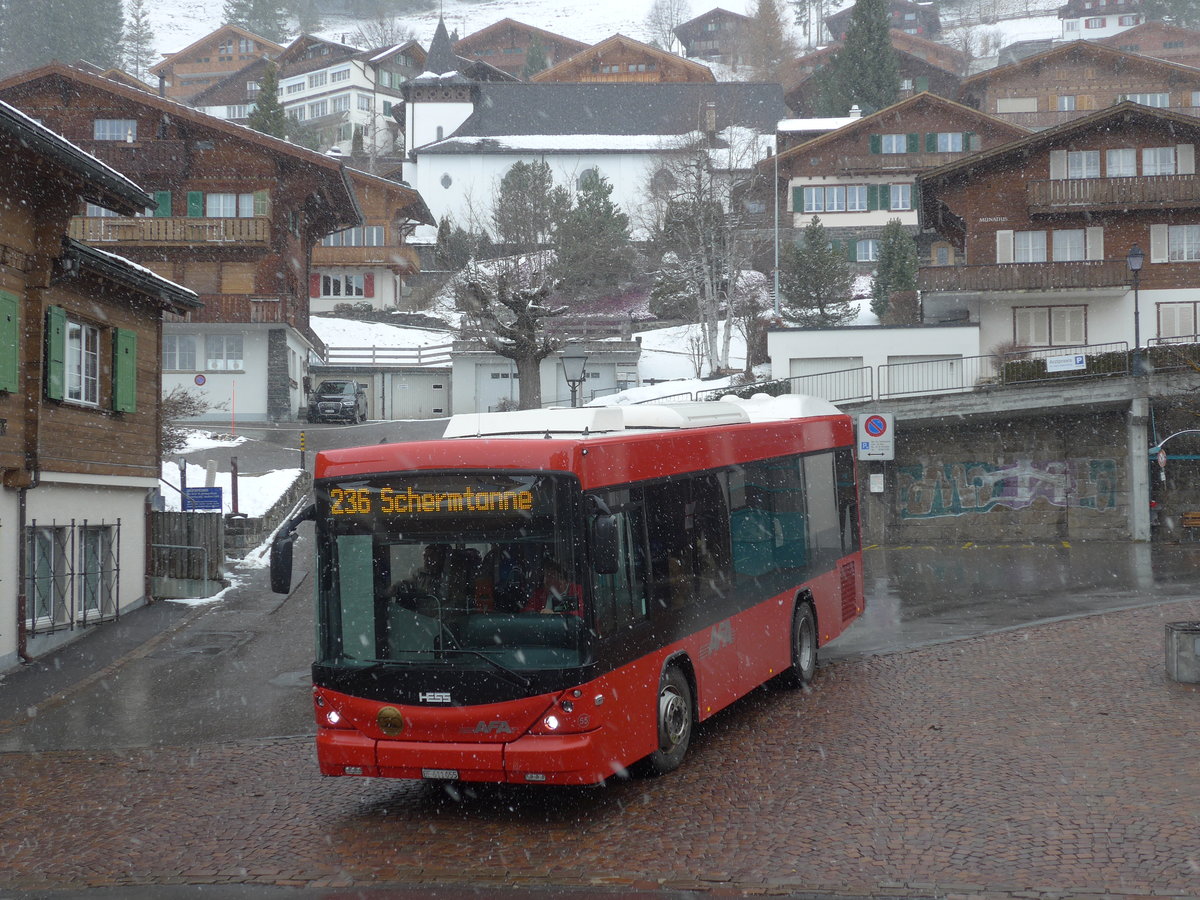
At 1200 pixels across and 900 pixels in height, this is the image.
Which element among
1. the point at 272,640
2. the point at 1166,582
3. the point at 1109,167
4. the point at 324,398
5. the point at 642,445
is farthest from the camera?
the point at 324,398

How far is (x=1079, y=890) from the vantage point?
22.5ft

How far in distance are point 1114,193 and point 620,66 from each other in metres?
77.2

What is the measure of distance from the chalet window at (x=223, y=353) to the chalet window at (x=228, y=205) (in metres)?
4.55

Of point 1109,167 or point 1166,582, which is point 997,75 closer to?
point 1109,167

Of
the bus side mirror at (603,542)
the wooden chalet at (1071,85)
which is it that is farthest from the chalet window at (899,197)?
the bus side mirror at (603,542)

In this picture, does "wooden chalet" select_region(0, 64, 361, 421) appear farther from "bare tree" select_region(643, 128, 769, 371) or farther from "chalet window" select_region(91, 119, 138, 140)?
"bare tree" select_region(643, 128, 769, 371)

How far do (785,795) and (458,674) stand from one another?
2.52m

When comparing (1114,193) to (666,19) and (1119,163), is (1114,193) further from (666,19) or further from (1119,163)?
(666,19)

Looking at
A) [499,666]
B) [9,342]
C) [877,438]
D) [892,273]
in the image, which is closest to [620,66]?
[892,273]

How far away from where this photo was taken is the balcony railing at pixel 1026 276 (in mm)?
41969

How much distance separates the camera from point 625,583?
934cm

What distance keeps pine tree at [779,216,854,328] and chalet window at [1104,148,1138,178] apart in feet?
41.1

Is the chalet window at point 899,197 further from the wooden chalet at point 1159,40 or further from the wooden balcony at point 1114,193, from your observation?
the wooden chalet at point 1159,40

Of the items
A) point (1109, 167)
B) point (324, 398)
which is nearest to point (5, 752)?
point (324, 398)
